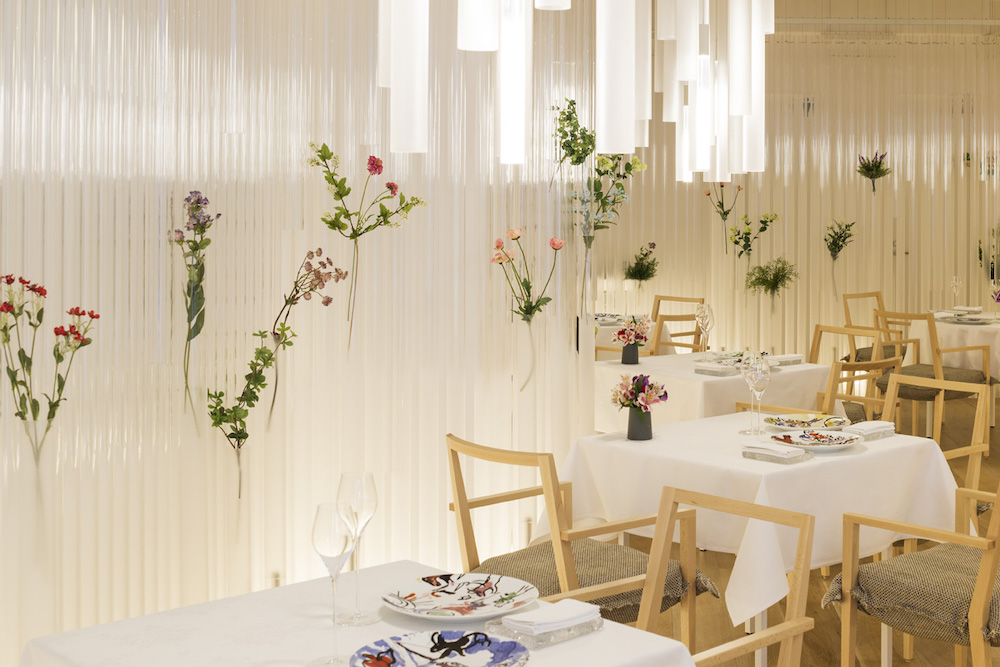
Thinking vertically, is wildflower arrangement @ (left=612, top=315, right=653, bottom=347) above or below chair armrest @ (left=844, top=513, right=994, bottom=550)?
above

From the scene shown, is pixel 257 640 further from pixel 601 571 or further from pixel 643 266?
pixel 643 266

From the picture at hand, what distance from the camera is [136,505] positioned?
130 inches

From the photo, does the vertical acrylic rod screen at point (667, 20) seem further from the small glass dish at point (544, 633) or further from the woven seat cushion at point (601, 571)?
the small glass dish at point (544, 633)

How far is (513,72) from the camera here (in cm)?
182

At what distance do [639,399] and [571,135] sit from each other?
1274 mm

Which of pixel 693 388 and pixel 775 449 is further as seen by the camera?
pixel 693 388

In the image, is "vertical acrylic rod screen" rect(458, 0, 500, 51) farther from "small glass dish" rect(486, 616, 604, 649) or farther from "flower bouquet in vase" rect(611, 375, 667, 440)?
"flower bouquet in vase" rect(611, 375, 667, 440)

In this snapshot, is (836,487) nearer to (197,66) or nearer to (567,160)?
(567,160)

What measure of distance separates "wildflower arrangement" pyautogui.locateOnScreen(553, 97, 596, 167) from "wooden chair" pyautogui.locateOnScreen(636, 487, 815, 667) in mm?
2119

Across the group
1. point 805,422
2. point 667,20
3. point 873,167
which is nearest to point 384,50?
point 667,20

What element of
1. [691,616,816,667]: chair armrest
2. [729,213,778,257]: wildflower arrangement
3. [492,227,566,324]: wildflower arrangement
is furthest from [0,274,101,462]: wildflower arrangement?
[729,213,778,257]: wildflower arrangement

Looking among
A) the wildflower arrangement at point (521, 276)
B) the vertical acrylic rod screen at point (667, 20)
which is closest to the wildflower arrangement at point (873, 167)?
the wildflower arrangement at point (521, 276)

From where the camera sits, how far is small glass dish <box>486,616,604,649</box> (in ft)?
5.86

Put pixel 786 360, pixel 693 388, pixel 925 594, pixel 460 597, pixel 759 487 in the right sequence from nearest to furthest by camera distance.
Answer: pixel 460 597 → pixel 925 594 → pixel 759 487 → pixel 693 388 → pixel 786 360
